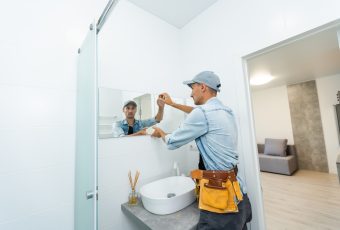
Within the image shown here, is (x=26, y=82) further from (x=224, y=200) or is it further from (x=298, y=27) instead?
(x=298, y=27)

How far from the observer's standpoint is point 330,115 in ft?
13.2

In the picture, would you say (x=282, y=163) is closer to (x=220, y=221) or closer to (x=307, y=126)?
(x=307, y=126)

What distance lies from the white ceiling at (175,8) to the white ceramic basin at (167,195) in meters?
1.70

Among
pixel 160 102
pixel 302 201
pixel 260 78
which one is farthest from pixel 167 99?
pixel 260 78

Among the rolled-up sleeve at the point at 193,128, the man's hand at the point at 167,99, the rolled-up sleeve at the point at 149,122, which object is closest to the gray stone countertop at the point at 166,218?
the rolled-up sleeve at the point at 193,128

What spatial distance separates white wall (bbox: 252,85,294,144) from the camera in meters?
4.74

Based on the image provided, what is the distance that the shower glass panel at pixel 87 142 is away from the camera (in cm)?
77

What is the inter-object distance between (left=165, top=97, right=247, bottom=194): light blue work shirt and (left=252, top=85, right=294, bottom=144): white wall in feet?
15.4

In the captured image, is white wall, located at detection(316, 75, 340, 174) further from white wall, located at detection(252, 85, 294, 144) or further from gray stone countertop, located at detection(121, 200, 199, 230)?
gray stone countertop, located at detection(121, 200, 199, 230)

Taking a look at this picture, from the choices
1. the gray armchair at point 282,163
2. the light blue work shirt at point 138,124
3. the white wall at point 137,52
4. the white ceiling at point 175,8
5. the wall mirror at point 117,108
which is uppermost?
the white ceiling at point 175,8

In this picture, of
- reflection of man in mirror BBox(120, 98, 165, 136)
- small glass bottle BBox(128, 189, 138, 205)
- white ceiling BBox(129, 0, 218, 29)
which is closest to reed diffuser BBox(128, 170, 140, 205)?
small glass bottle BBox(128, 189, 138, 205)

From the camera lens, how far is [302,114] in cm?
445

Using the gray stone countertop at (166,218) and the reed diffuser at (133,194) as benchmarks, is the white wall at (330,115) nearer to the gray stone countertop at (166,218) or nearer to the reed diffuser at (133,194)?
the gray stone countertop at (166,218)

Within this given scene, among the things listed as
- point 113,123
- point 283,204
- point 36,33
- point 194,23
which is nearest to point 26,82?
point 36,33
